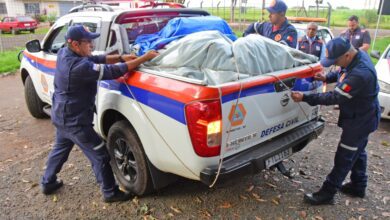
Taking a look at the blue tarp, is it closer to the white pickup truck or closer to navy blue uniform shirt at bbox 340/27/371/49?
the white pickup truck

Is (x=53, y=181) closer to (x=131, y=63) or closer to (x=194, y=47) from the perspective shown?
(x=131, y=63)

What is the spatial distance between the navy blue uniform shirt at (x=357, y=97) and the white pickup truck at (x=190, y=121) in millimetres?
338

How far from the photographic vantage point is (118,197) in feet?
11.0

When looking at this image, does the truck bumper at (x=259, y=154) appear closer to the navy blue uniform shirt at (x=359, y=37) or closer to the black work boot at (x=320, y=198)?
the black work boot at (x=320, y=198)

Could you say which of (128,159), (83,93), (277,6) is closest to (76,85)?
(83,93)

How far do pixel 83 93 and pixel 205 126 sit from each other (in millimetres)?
1277

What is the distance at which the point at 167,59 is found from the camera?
119 inches

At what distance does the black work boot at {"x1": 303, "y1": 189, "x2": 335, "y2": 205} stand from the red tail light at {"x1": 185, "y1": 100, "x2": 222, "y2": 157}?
51.8 inches

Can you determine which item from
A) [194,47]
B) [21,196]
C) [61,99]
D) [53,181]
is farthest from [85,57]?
[21,196]

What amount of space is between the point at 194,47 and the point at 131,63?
57cm

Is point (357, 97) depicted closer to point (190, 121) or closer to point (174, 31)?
point (190, 121)

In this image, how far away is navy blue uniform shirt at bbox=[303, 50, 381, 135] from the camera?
288cm

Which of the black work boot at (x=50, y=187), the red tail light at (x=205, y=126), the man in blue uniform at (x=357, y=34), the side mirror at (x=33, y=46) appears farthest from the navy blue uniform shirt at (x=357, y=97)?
the man in blue uniform at (x=357, y=34)

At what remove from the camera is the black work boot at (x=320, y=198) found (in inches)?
129
